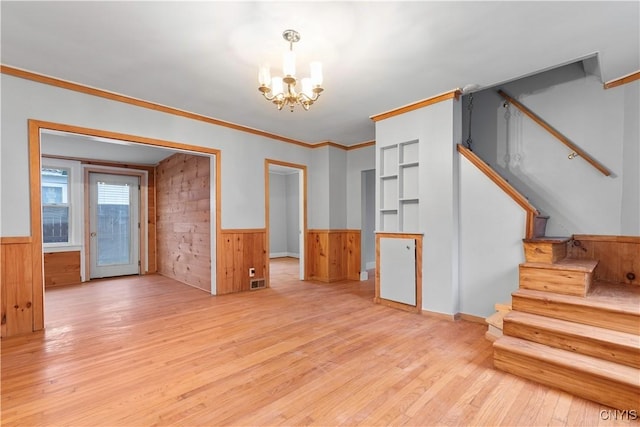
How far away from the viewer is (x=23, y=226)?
2857 millimetres

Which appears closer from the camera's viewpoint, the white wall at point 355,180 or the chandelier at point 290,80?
the chandelier at point 290,80

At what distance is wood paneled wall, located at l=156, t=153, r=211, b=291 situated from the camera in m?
4.62

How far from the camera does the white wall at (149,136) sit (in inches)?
111

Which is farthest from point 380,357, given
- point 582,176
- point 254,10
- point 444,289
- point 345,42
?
point 582,176

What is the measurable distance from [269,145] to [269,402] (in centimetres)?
396

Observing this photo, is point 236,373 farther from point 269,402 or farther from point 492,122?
point 492,122

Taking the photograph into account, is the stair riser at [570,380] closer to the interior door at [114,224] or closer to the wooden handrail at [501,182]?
the wooden handrail at [501,182]

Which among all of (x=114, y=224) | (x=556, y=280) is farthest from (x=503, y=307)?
(x=114, y=224)

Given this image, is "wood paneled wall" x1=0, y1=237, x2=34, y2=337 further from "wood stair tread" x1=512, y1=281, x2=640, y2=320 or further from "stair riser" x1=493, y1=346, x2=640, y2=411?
"wood stair tread" x1=512, y1=281, x2=640, y2=320

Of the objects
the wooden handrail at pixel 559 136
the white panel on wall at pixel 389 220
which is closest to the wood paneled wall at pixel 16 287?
the white panel on wall at pixel 389 220

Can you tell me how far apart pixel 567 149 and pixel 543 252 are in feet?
4.45

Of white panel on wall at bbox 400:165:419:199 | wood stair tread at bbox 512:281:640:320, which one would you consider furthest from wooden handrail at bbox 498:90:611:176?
white panel on wall at bbox 400:165:419:199

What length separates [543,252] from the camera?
2740 millimetres

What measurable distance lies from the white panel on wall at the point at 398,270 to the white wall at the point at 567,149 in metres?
1.55
